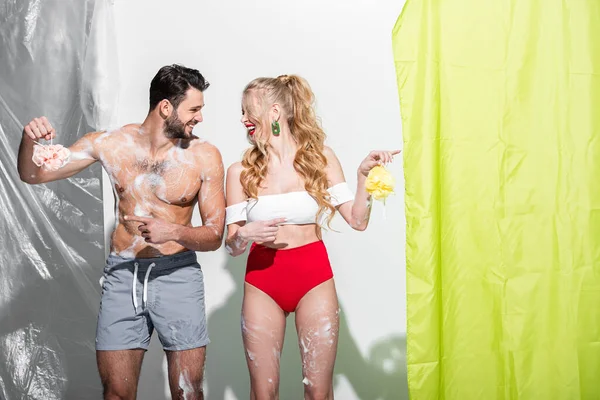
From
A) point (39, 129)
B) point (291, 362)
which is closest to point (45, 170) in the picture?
point (39, 129)

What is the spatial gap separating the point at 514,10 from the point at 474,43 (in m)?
0.18

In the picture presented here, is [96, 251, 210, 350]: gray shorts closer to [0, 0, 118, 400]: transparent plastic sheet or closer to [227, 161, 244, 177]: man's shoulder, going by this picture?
[227, 161, 244, 177]: man's shoulder

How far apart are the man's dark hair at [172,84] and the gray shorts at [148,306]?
0.58 m

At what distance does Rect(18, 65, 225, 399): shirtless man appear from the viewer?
8.58ft

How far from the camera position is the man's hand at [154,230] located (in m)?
2.48

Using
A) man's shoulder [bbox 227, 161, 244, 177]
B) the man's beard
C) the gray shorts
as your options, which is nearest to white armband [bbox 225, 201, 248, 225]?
man's shoulder [bbox 227, 161, 244, 177]

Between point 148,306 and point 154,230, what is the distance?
0.31m

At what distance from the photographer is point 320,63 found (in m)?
3.21

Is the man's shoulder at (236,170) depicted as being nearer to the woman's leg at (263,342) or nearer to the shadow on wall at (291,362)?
the woman's leg at (263,342)

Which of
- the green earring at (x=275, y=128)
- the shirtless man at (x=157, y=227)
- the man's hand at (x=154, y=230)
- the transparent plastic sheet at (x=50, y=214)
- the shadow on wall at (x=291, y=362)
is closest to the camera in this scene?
the man's hand at (x=154, y=230)

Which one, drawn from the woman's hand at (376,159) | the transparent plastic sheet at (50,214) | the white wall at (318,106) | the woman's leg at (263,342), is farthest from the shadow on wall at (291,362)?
the woman's hand at (376,159)

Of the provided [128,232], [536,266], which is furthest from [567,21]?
[128,232]

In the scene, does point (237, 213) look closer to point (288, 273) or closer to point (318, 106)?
point (288, 273)

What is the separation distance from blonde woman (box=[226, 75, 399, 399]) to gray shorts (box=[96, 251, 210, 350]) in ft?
0.65
